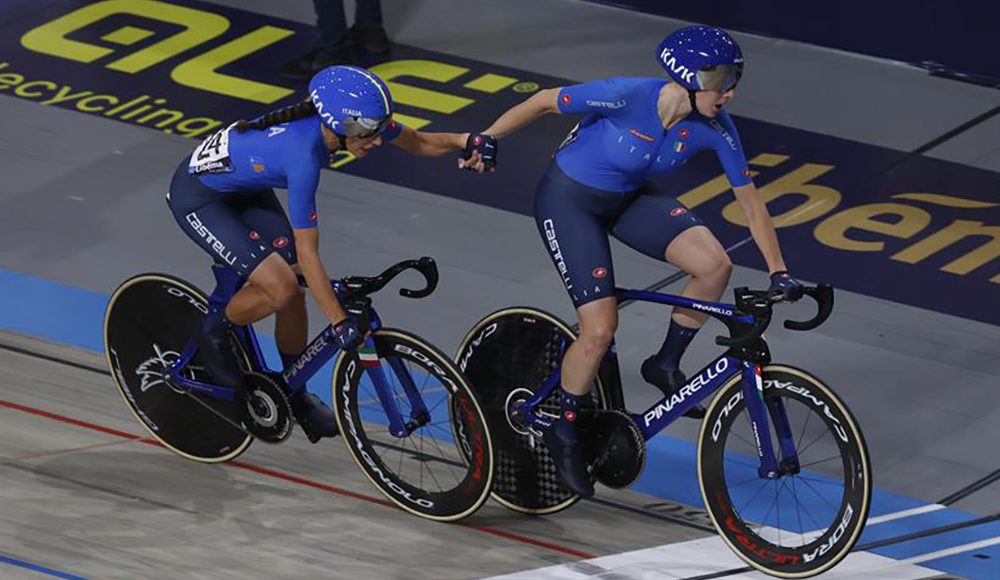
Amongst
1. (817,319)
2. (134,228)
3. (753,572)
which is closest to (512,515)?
(753,572)

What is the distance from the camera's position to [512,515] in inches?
293

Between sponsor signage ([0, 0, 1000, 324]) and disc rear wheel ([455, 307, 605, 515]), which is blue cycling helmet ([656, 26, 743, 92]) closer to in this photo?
disc rear wheel ([455, 307, 605, 515])

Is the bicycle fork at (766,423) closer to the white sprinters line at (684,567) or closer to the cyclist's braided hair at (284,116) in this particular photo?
the white sprinters line at (684,567)

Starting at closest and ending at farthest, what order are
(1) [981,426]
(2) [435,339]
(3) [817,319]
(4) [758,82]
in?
(3) [817,319]
(1) [981,426]
(2) [435,339]
(4) [758,82]

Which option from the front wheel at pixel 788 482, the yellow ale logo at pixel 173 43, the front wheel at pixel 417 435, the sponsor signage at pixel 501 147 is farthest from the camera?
the yellow ale logo at pixel 173 43

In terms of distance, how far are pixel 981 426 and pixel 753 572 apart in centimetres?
160

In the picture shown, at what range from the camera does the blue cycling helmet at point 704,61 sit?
6.71 metres

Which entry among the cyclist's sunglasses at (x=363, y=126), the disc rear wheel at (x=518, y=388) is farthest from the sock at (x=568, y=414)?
the cyclist's sunglasses at (x=363, y=126)

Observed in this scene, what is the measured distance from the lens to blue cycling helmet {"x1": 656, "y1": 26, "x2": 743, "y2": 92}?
6.71m

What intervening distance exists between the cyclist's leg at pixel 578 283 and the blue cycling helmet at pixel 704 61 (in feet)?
1.77

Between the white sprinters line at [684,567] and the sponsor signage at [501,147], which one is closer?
the white sprinters line at [684,567]

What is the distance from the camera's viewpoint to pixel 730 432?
7.44 meters

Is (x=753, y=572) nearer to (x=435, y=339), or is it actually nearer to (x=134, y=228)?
(x=435, y=339)

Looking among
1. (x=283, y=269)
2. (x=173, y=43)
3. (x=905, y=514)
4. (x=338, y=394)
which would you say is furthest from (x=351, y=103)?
(x=173, y=43)
